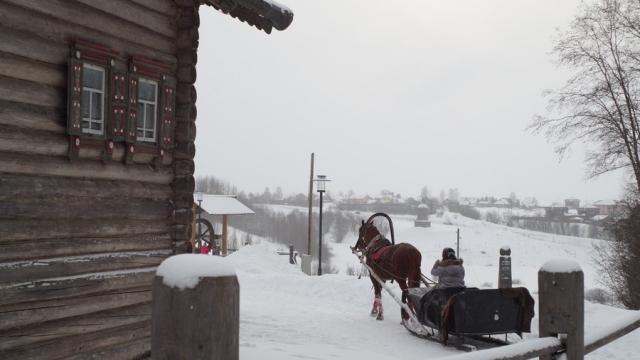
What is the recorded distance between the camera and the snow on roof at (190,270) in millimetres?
1251

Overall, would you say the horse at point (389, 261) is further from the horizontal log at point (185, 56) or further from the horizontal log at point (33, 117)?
the horizontal log at point (33, 117)

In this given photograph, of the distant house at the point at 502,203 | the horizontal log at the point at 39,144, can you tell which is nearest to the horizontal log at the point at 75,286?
the horizontal log at the point at 39,144

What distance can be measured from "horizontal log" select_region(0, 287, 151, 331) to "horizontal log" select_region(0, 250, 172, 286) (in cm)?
26

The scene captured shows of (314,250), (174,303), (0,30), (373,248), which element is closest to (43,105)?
(0,30)

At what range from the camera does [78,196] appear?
5379mm

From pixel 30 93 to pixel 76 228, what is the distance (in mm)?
1445

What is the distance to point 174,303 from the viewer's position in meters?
1.25

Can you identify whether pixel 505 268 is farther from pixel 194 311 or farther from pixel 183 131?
pixel 194 311

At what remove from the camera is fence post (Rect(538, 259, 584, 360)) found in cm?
281

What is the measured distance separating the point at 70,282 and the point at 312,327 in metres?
6.22

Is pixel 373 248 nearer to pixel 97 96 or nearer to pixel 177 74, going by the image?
pixel 177 74

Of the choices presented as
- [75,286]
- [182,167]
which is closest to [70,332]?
[75,286]

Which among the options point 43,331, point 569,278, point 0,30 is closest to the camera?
point 569,278

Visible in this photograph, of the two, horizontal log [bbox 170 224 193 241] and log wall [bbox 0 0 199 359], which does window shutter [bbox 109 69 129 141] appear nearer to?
log wall [bbox 0 0 199 359]
